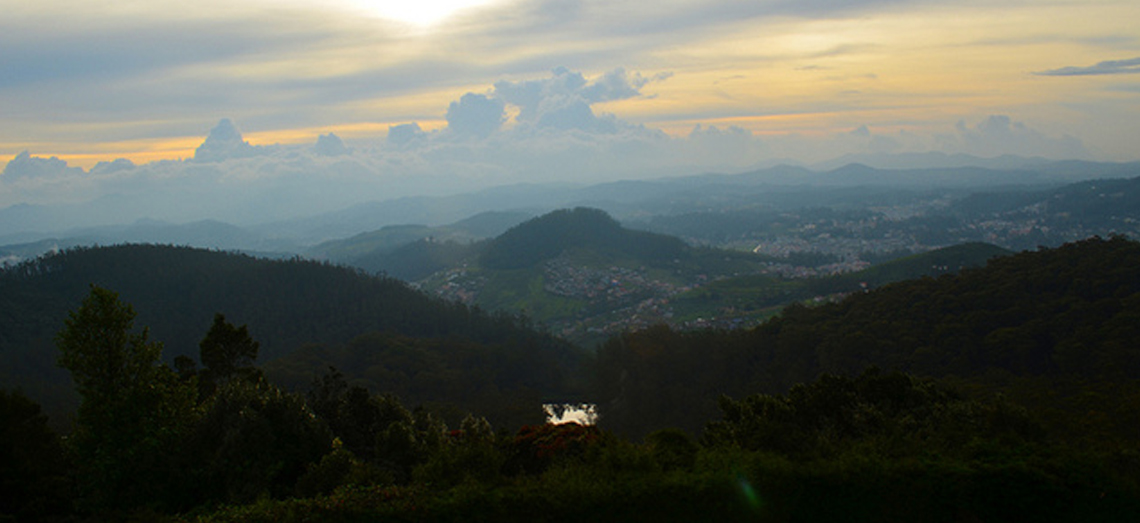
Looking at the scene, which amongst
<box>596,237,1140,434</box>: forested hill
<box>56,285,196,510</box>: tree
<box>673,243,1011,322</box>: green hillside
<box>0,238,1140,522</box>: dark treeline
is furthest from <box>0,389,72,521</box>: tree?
<box>673,243,1011,322</box>: green hillside

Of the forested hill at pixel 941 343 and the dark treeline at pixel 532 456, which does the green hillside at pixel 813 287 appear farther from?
the dark treeline at pixel 532 456

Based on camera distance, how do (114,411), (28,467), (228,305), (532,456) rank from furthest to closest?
(228,305) < (532,456) < (114,411) < (28,467)

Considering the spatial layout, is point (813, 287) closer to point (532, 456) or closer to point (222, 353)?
point (532, 456)

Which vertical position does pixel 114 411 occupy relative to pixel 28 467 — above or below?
above

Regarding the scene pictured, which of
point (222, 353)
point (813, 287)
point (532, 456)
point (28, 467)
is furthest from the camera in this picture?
point (813, 287)

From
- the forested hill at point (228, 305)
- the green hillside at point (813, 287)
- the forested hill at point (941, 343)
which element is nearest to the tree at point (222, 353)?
the forested hill at point (941, 343)

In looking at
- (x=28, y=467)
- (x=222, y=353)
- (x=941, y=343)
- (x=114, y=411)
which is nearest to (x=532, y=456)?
(x=114, y=411)

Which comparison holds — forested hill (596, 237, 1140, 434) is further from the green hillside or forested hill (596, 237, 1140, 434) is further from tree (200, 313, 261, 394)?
the green hillside
